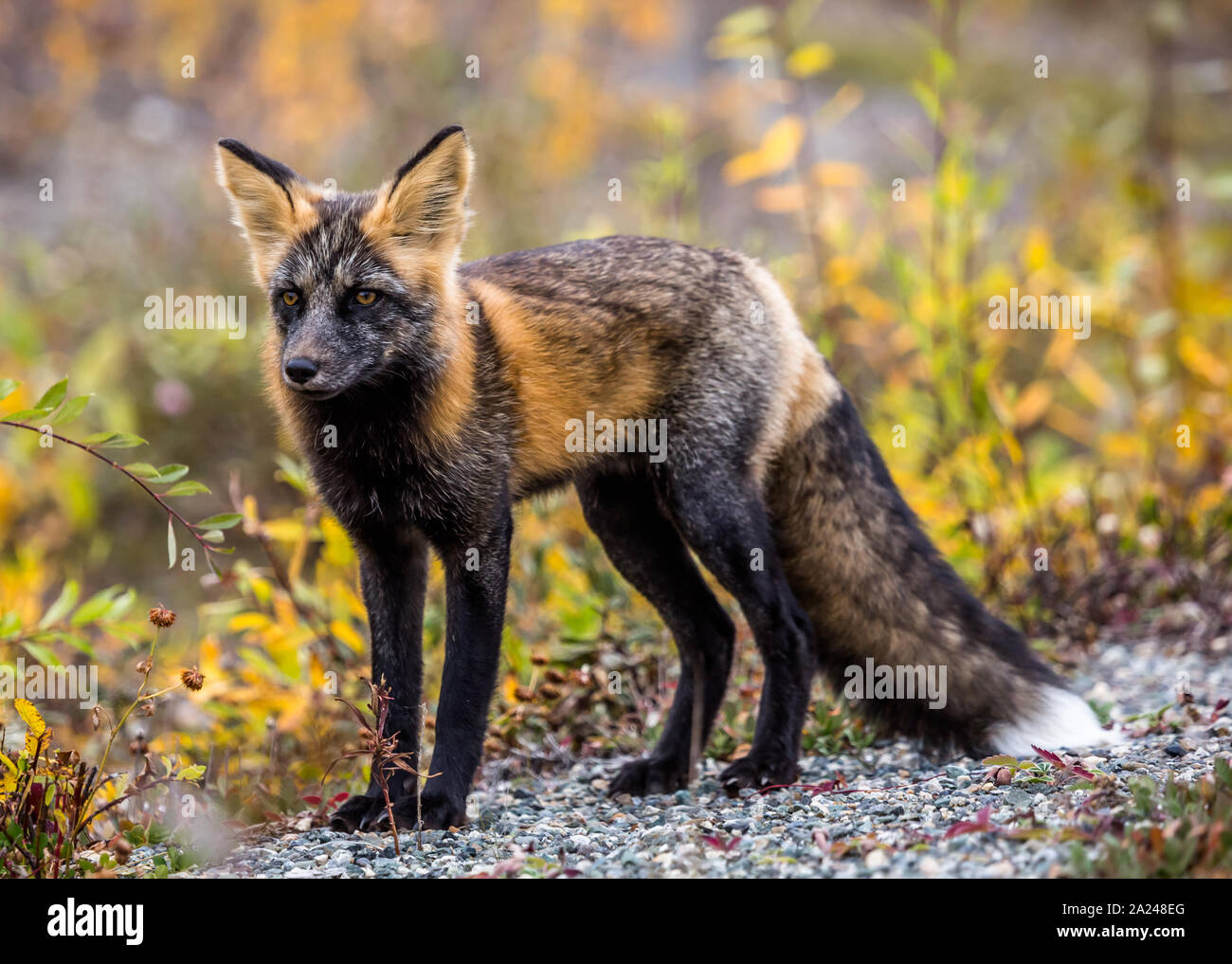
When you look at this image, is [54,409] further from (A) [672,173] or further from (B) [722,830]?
(A) [672,173]

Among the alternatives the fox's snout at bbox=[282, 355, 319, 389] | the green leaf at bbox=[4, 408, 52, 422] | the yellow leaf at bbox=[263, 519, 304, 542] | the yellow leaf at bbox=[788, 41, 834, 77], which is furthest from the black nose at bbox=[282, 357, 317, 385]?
the yellow leaf at bbox=[788, 41, 834, 77]

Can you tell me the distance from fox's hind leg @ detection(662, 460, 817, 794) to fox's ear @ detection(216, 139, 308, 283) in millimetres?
1610

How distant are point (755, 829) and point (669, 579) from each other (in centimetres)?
133

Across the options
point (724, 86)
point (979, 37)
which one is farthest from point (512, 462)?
Result: point (979, 37)

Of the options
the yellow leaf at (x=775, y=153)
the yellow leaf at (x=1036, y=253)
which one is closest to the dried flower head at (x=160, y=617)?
the yellow leaf at (x=775, y=153)

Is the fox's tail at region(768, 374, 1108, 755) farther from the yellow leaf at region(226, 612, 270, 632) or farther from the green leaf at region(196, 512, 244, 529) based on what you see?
the yellow leaf at region(226, 612, 270, 632)

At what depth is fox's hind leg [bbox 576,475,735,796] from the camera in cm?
462

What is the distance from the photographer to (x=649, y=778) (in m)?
4.36

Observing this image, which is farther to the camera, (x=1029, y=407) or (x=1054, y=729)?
(x=1029, y=407)

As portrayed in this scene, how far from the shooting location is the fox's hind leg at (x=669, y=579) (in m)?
4.62

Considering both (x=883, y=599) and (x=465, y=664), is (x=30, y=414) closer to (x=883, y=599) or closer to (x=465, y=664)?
(x=465, y=664)

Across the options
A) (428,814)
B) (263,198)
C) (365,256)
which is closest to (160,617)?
(428,814)

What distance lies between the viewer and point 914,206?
766 centimetres
